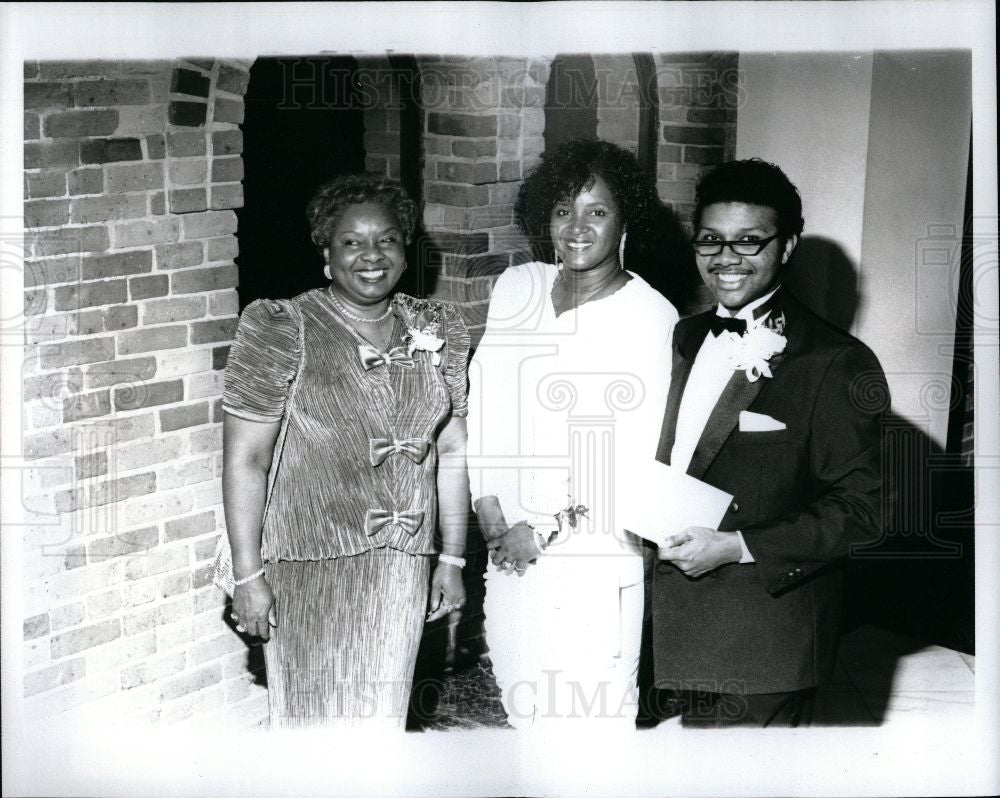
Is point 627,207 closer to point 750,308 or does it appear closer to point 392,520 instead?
point 750,308

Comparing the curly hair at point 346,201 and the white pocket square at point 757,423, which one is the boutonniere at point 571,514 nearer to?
the white pocket square at point 757,423

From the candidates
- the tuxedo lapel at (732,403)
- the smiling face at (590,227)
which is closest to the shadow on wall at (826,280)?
the tuxedo lapel at (732,403)

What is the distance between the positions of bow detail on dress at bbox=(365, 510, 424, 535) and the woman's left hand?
6.1 inches

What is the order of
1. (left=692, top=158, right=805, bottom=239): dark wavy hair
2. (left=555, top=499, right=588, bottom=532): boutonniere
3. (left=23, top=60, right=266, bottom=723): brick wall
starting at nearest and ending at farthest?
(left=23, top=60, right=266, bottom=723): brick wall
(left=692, top=158, right=805, bottom=239): dark wavy hair
(left=555, top=499, right=588, bottom=532): boutonniere

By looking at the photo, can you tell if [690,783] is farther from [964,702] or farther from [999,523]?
[999,523]

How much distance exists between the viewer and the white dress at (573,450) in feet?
11.4

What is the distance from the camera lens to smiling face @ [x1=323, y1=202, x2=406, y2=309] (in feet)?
10.9

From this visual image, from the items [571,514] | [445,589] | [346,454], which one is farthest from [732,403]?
[346,454]

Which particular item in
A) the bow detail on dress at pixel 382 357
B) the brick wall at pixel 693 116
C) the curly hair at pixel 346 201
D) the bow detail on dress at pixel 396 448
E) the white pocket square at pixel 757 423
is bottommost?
the bow detail on dress at pixel 396 448

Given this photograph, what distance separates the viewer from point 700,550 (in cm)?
341

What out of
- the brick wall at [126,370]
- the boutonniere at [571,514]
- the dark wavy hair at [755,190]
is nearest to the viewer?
the brick wall at [126,370]

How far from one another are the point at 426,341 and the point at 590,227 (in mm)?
571

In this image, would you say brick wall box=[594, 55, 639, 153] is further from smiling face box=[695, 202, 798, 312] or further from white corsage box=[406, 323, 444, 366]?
white corsage box=[406, 323, 444, 366]

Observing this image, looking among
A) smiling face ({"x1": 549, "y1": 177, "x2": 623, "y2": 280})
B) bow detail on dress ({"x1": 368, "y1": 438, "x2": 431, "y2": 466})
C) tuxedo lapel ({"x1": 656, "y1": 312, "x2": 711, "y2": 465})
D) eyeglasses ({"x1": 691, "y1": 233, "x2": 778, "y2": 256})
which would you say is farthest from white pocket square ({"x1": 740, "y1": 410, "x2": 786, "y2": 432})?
bow detail on dress ({"x1": 368, "y1": 438, "x2": 431, "y2": 466})
